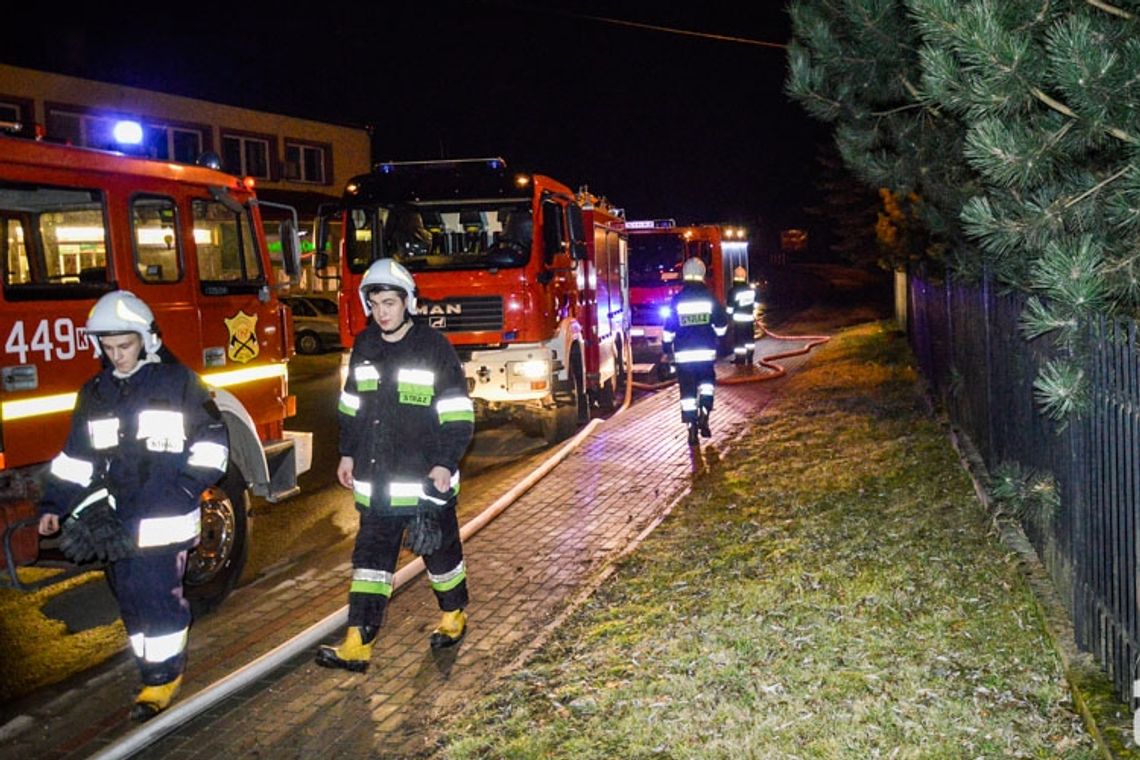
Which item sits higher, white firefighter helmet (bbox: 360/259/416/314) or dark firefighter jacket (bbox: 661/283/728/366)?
white firefighter helmet (bbox: 360/259/416/314)

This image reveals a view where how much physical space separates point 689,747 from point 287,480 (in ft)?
14.2

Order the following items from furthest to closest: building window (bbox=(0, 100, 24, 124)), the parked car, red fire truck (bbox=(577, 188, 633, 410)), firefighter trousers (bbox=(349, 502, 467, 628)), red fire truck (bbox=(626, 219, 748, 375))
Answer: the parked car → building window (bbox=(0, 100, 24, 124)) → red fire truck (bbox=(626, 219, 748, 375)) → red fire truck (bbox=(577, 188, 633, 410)) → firefighter trousers (bbox=(349, 502, 467, 628))

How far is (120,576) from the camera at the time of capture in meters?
5.01

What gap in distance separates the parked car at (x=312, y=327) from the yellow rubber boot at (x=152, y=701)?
2264 cm

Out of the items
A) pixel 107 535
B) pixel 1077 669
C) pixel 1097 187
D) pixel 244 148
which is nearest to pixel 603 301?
pixel 107 535

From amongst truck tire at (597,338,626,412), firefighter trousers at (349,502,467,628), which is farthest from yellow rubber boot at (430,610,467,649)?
truck tire at (597,338,626,412)

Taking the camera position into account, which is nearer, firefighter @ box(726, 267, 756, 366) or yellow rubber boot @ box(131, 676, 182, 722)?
yellow rubber boot @ box(131, 676, 182, 722)

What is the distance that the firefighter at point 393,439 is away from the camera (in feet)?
17.3

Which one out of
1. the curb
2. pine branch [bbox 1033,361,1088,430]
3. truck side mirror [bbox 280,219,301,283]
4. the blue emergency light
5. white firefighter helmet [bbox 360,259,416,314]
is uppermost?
the blue emergency light

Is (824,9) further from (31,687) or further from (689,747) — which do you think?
(31,687)

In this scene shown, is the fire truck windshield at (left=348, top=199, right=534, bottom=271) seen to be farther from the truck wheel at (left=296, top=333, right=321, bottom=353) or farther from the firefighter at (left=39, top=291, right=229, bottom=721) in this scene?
the truck wheel at (left=296, top=333, right=321, bottom=353)

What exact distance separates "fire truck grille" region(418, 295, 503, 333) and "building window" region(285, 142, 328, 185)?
95.3ft

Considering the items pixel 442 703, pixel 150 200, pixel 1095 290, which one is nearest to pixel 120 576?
pixel 442 703

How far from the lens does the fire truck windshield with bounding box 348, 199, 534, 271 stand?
37.6 ft
